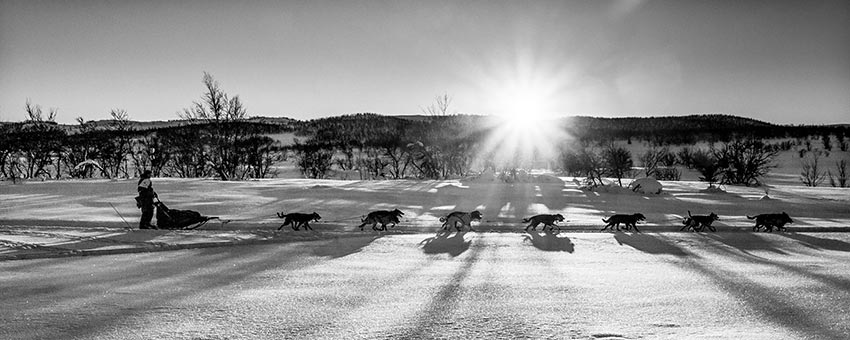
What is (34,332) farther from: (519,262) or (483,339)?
(519,262)

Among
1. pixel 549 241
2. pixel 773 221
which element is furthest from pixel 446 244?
pixel 773 221

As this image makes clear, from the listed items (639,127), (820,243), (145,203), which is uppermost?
(639,127)

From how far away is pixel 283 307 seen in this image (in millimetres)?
4285

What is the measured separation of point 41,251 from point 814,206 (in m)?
22.6

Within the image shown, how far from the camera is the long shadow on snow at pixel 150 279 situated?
4.14 metres

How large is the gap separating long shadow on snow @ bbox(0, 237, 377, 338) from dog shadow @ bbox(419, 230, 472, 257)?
123 cm

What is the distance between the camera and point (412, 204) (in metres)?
16.8

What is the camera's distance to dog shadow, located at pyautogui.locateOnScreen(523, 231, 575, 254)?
8.03 meters

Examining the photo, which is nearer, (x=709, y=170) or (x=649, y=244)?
(x=649, y=244)

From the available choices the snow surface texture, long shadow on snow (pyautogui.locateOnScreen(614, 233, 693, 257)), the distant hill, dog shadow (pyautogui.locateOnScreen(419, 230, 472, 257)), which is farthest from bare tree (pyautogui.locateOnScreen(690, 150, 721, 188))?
the distant hill

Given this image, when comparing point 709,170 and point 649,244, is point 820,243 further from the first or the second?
point 709,170

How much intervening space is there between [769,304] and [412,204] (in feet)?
42.5

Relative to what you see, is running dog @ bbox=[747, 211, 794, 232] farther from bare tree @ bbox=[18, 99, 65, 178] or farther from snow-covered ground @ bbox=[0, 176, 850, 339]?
bare tree @ bbox=[18, 99, 65, 178]

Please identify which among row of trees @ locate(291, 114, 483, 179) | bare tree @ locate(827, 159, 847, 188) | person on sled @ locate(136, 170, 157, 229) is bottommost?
bare tree @ locate(827, 159, 847, 188)
